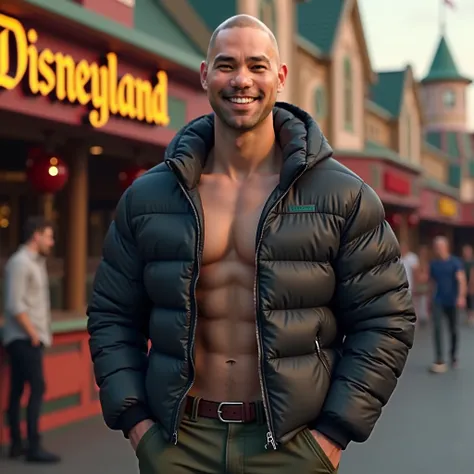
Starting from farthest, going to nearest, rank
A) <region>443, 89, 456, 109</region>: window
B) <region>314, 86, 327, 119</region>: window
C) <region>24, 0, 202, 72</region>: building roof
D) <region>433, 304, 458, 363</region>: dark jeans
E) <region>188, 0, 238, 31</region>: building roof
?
<region>443, 89, 456, 109</region>: window
<region>314, 86, 327, 119</region>: window
<region>188, 0, 238, 31</region>: building roof
<region>433, 304, 458, 363</region>: dark jeans
<region>24, 0, 202, 72</region>: building roof

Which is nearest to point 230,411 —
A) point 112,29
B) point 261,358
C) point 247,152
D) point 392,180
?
point 261,358

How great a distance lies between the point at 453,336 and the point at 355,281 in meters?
9.93

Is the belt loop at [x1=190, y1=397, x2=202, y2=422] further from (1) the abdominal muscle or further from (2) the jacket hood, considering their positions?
(2) the jacket hood

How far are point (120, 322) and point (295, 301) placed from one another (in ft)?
2.11

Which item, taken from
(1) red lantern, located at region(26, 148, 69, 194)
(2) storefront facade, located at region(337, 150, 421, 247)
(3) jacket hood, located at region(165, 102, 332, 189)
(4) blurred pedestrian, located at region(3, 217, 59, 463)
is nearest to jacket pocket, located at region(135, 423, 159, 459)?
(3) jacket hood, located at region(165, 102, 332, 189)

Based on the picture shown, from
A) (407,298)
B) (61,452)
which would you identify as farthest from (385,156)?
(407,298)

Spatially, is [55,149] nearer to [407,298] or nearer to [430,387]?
[430,387]

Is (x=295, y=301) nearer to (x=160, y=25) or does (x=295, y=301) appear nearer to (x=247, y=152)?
(x=247, y=152)

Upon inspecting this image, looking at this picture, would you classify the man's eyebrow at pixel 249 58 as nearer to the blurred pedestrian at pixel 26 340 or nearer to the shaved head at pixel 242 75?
the shaved head at pixel 242 75

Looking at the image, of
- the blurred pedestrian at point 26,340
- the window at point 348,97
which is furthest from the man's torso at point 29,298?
the window at point 348,97

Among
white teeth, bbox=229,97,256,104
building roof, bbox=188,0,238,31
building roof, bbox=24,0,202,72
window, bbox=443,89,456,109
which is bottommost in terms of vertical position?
white teeth, bbox=229,97,256,104

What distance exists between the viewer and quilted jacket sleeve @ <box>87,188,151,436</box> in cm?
268

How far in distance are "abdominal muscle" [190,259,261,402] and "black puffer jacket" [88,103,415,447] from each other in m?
0.07

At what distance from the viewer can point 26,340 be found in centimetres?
638
